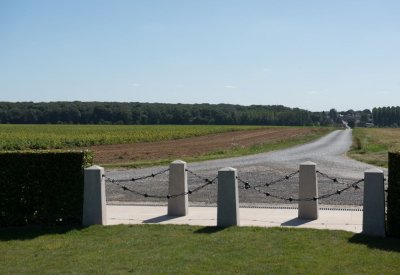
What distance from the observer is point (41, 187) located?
974 cm

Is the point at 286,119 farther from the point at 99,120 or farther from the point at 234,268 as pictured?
the point at 234,268

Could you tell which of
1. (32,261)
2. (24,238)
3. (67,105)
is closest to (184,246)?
(32,261)

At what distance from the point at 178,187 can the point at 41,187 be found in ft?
8.74

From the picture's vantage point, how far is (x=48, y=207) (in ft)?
32.0

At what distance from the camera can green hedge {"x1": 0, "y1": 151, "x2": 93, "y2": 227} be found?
382 inches

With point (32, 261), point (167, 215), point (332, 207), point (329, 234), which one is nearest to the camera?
point (32, 261)

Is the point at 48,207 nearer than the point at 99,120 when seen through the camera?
Yes

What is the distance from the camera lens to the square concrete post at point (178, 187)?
419 inches

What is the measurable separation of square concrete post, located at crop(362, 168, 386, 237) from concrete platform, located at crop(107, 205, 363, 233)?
1.85 feet

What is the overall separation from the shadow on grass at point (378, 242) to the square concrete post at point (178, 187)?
144 inches

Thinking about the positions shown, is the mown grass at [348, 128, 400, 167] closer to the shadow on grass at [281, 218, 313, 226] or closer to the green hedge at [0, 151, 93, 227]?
the shadow on grass at [281, 218, 313, 226]

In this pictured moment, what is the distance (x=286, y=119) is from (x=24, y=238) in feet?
524

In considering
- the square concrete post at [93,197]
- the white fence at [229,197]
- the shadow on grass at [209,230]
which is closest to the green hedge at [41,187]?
the square concrete post at [93,197]

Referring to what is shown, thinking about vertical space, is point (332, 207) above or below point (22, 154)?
below
